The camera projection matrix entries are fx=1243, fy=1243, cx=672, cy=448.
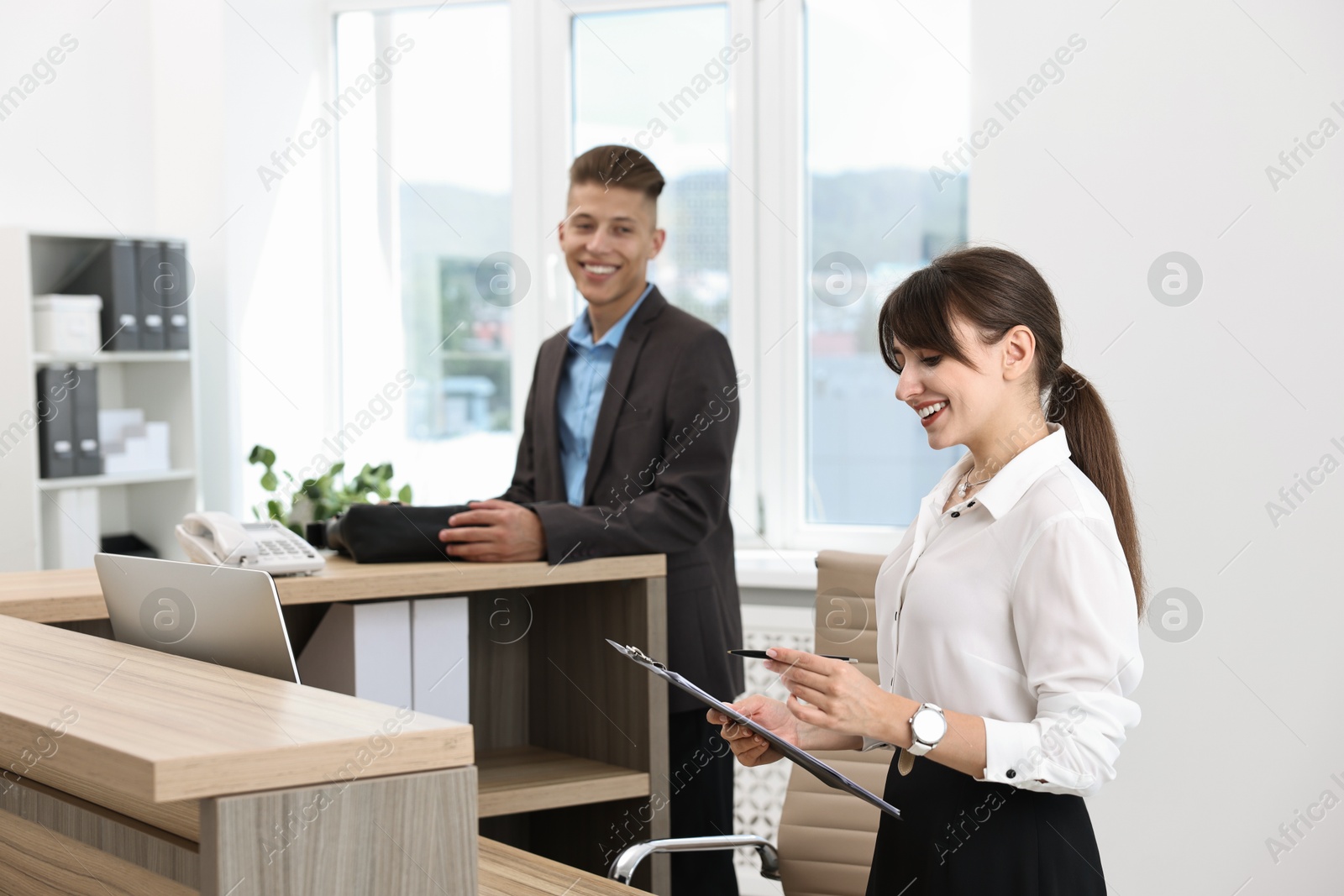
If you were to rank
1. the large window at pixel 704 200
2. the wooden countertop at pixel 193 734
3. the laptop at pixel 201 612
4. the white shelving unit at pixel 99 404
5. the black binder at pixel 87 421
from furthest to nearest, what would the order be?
the large window at pixel 704 200, the black binder at pixel 87 421, the white shelving unit at pixel 99 404, the laptop at pixel 201 612, the wooden countertop at pixel 193 734

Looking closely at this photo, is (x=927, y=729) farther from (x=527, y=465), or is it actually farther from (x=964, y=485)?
(x=527, y=465)

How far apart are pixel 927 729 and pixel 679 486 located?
39.5 inches

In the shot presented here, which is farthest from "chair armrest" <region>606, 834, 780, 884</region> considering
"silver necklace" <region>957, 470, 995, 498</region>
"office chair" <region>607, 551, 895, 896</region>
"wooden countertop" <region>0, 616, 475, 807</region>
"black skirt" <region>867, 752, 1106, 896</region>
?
"wooden countertop" <region>0, 616, 475, 807</region>

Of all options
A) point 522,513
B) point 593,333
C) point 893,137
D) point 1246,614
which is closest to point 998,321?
point 522,513

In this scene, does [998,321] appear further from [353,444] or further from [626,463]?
[353,444]

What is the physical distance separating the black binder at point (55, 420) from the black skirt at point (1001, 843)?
3.21m

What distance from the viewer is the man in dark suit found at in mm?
2240

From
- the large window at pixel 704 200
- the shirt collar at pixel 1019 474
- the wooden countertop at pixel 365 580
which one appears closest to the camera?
the shirt collar at pixel 1019 474

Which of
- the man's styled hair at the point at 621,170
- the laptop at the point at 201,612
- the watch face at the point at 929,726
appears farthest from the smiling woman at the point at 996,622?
the man's styled hair at the point at 621,170

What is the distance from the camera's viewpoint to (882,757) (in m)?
2.32

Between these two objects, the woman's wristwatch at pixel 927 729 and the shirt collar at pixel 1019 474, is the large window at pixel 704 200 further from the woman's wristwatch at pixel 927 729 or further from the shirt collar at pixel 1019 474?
the woman's wristwatch at pixel 927 729

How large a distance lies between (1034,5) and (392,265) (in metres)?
2.51

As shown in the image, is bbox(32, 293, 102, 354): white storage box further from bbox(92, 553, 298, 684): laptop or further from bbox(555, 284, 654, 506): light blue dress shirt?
bbox(92, 553, 298, 684): laptop

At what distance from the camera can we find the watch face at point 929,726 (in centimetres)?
137
